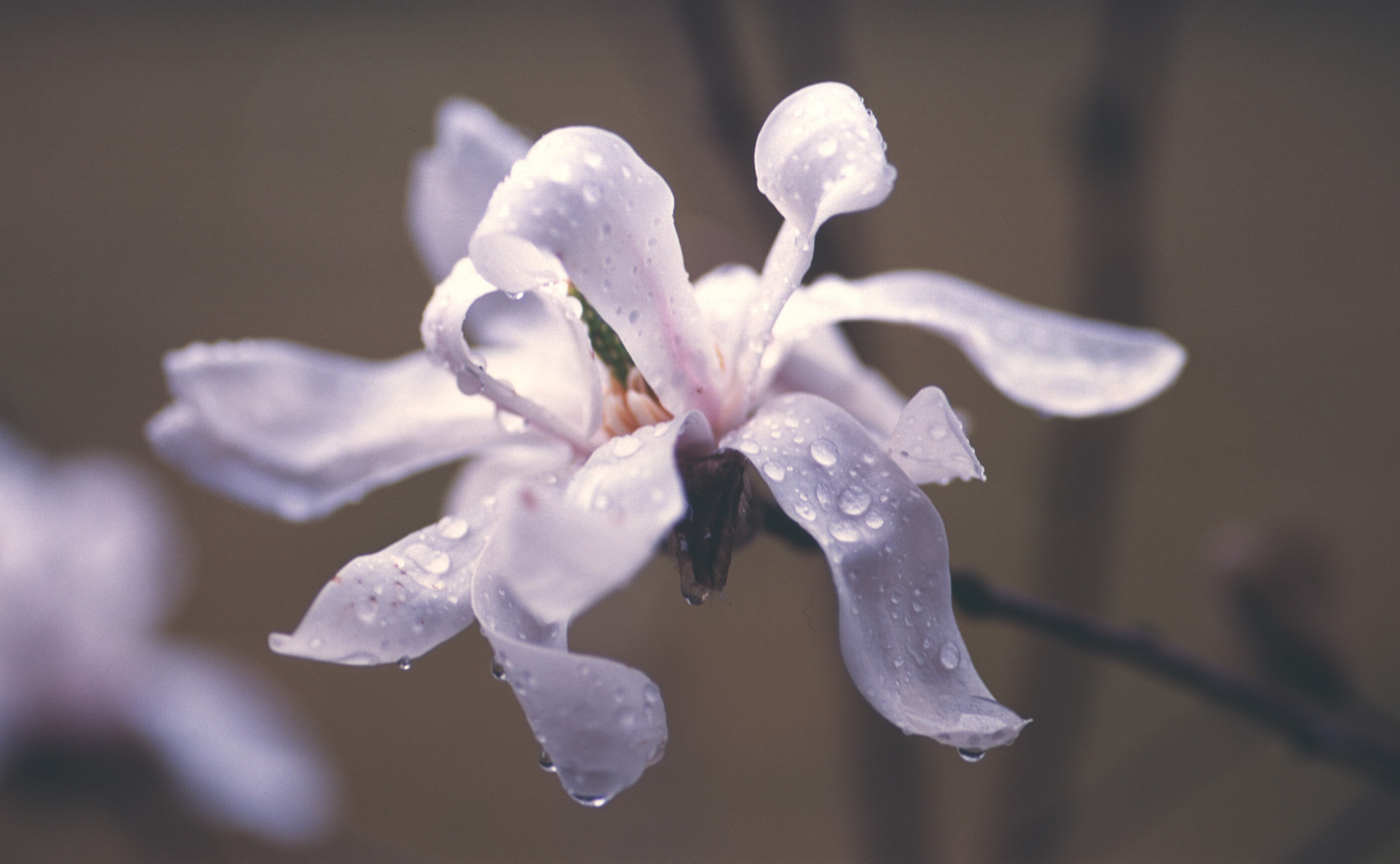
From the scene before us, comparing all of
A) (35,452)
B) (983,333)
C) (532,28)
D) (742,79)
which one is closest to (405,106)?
(532,28)

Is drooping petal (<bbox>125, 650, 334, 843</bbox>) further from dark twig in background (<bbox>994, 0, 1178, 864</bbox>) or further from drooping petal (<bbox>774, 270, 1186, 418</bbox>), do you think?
drooping petal (<bbox>774, 270, 1186, 418</bbox>)

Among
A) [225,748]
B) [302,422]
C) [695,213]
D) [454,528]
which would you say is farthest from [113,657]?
[695,213]

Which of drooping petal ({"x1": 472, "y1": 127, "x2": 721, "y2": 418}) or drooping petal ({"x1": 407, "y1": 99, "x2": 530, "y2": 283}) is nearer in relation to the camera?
drooping petal ({"x1": 472, "y1": 127, "x2": 721, "y2": 418})

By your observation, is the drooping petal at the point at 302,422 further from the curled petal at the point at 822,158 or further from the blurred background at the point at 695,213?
the blurred background at the point at 695,213

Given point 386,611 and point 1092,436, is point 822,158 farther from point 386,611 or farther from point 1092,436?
point 1092,436

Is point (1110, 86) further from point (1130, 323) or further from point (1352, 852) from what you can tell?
point (1352, 852)

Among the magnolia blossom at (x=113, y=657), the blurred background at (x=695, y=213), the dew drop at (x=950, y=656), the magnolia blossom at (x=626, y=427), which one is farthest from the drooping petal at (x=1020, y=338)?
the blurred background at (x=695, y=213)

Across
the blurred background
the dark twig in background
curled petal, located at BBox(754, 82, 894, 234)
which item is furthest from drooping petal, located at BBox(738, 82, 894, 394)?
the blurred background
